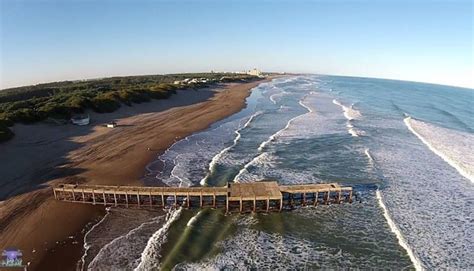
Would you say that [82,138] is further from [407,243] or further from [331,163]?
[407,243]

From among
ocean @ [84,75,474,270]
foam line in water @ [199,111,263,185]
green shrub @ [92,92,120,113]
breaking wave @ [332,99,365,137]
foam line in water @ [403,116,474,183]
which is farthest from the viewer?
green shrub @ [92,92,120,113]

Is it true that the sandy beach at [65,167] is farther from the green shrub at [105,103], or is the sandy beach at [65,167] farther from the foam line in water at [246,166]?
the foam line in water at [246,166]

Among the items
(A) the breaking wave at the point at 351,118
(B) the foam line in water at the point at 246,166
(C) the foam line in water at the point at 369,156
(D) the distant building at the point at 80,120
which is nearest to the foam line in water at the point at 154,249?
(B) the foam line in water at the point at 246,166

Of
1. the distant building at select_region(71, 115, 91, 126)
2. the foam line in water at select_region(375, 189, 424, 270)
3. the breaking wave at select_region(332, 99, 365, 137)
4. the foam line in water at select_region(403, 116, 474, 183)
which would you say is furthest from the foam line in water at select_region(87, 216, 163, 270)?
the breaking wave at select_region(332, 99, 365, 137)

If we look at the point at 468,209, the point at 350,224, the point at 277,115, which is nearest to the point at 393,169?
the point at 468,209

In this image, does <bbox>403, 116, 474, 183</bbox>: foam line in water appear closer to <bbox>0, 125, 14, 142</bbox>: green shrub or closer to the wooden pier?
the wooden pier

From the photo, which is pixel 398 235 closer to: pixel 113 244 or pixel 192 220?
pixel 192 220
